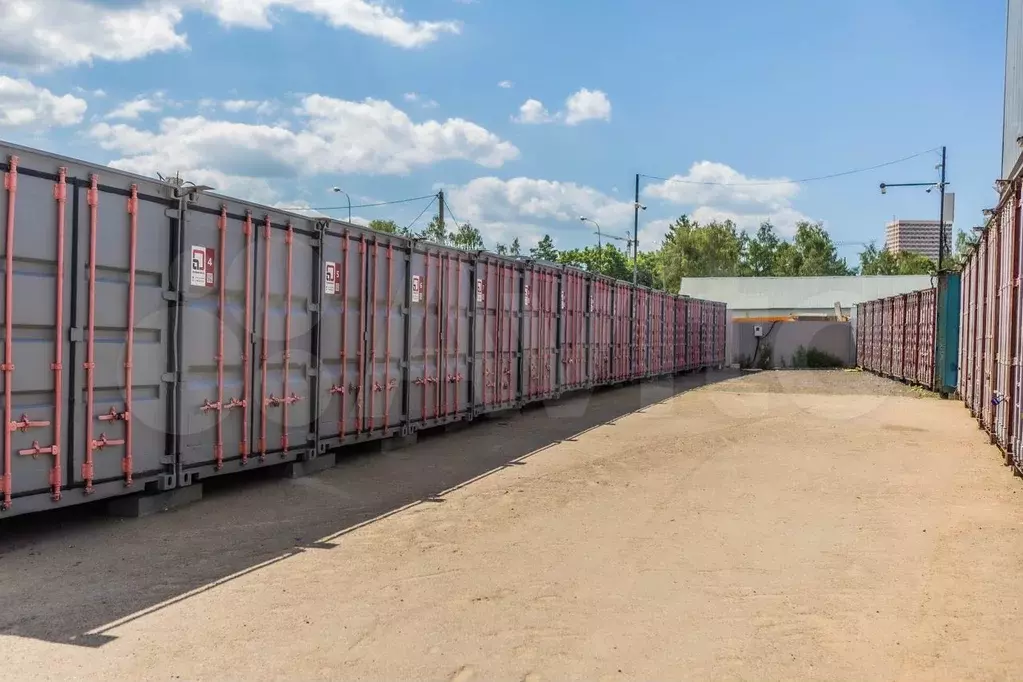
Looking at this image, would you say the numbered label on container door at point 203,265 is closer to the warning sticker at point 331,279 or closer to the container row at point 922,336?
the warning sticker at point 331,279

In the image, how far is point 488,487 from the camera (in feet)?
29.8

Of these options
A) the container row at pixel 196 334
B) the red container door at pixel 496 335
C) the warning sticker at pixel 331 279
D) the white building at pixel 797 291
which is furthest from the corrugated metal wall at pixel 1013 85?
the white building at pixel 797 291

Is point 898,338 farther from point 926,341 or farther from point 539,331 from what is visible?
point 539,331

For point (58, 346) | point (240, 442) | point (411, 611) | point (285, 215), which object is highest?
point (285, 215)

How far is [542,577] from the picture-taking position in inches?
229

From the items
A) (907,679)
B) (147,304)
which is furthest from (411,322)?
(907,679)

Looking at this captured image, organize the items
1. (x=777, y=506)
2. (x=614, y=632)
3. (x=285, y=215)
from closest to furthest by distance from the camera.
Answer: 1. (x=614, y=632)
2. (x=777, y=506)
3. (x=285, y=215)

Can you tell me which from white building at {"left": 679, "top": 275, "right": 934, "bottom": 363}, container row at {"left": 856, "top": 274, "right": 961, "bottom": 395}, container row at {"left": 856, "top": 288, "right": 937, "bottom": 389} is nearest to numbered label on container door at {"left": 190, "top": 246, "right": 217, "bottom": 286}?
container row at {"left": 856, "top": 274, "right": 961, "bottom": 395}

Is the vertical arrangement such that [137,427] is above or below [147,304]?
below

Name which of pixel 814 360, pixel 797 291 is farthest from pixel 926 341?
pixel 797 291

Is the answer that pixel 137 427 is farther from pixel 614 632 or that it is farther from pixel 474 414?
pixel 474 414

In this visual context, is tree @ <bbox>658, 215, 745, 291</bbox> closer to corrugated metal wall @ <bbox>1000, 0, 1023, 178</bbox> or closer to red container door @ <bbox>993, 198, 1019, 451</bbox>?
corrugated metal wall @ <bbox>1000, 0, 1023, 178</bbox>

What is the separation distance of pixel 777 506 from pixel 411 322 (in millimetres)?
5628

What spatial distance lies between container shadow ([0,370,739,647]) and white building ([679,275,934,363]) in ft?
165
